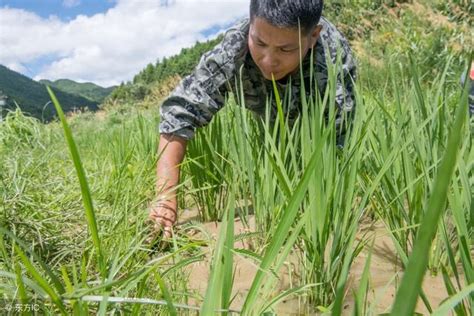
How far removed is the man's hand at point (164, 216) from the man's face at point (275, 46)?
1.61 ft

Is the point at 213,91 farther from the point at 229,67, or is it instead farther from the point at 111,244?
the point at 111,244

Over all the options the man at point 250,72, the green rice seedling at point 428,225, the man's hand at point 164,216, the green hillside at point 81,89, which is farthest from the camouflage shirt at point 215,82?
the green hillside at point 81,89

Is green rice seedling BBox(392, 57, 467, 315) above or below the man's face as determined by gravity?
below

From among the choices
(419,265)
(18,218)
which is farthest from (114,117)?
(419,265)

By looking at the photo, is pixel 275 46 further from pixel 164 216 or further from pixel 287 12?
pixel 164 216

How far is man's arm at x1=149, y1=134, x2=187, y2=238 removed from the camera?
122 centimetres

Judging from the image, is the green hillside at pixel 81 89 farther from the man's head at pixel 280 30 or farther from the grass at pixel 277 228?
the grass at pixel 277 228

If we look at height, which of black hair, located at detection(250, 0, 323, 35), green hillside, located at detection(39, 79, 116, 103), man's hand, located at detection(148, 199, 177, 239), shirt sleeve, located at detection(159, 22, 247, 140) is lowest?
man's hand, located at detection(148, 199, 177, 239)

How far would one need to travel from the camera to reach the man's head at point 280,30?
1.33 m

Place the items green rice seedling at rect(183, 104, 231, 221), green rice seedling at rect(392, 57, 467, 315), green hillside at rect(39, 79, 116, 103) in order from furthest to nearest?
green hillside at rect(39, 79, 116, 103), green rice seedling at rect(183, 104, 231, 221), green rice seedling at rect(392, 57, 467, 315)

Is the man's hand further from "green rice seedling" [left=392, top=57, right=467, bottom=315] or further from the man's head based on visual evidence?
"green rice seedling" [left=392, top=57, right=467, bottom=315]

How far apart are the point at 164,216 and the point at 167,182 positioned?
0.64 ft

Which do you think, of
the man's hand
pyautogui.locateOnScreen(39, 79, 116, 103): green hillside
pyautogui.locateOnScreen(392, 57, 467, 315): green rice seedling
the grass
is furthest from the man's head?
pyautogui.locateOnScreen(39, 79, 116, 103): green hillside

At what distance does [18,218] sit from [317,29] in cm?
109
